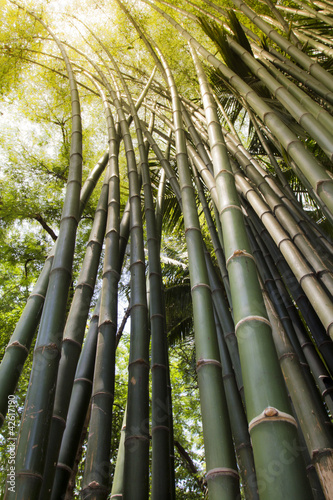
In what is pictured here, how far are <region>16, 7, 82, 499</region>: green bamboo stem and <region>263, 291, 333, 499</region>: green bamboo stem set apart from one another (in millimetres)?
814

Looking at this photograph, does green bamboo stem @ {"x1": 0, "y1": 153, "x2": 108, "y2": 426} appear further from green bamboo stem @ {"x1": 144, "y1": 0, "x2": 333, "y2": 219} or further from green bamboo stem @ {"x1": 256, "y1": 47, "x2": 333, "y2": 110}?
green bamboo stem @ {"x1": 256, "y1": 47, "x2": 333, "y2": 110}

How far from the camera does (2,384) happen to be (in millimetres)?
1330

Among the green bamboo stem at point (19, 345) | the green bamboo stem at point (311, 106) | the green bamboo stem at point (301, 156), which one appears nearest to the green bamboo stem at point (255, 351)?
the green bamboo stem at point (301, 156)

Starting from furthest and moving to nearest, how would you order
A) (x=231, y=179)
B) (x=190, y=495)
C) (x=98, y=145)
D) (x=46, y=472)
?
1. (x=98, y=145)
2. (x=190, y=495)
3. (x=231, y=179)
4. (x=46, y=472)

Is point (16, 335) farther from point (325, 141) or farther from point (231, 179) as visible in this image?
point (325, 141)

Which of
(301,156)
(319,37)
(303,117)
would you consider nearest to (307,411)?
(301,156)

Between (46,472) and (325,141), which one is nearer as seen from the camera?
(46,472)

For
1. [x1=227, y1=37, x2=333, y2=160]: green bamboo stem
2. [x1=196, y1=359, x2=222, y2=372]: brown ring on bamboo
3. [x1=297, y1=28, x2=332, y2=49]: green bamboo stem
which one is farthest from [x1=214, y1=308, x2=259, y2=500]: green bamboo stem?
[x1=297, y1=28, x2=332, y2=49]: green bamboo stem

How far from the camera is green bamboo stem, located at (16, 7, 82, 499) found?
1056mm

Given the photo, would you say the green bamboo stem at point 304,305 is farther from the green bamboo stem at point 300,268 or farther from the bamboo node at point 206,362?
the bamboo node at point 206,362

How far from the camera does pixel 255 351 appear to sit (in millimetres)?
974

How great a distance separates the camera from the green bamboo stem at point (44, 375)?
106cm

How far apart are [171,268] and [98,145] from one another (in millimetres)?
2189

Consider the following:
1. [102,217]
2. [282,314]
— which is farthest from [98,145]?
[282,314]
